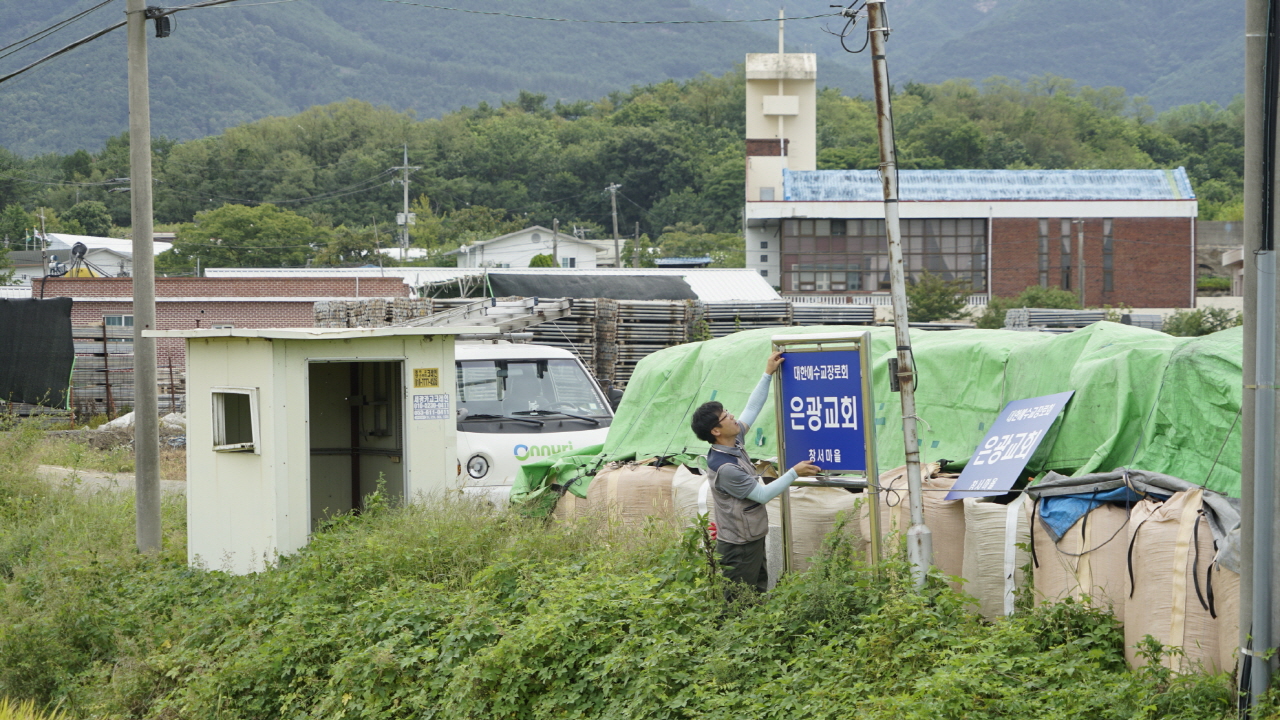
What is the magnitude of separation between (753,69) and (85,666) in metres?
67.0

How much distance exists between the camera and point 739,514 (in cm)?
665

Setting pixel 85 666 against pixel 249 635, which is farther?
pixel 85 666

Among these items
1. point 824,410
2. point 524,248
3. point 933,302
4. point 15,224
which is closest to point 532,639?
point 824,410

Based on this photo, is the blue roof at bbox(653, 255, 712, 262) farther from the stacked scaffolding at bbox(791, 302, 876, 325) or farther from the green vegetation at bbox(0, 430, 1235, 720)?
the green vegetation at bbox(0, 430, 1235, 720)

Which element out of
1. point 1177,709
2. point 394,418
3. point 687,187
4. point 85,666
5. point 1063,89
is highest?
point 1063,89

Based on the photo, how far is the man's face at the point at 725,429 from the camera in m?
6.59

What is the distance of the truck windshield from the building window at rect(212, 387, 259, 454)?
8.16 feet

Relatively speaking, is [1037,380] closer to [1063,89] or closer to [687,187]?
[687,187]

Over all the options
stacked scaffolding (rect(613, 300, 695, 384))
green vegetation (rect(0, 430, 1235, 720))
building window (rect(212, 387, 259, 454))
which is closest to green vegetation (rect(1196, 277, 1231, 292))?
stacked scaffolding (rect(613, 300, 695, 384))

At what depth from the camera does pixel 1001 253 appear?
177ft

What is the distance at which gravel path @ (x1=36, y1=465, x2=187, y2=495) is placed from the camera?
15.1 metres

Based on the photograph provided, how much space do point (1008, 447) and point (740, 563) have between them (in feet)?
5.79

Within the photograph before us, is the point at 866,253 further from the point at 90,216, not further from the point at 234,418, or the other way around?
the point at 90,216

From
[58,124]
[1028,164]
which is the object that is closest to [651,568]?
[1028,164]
